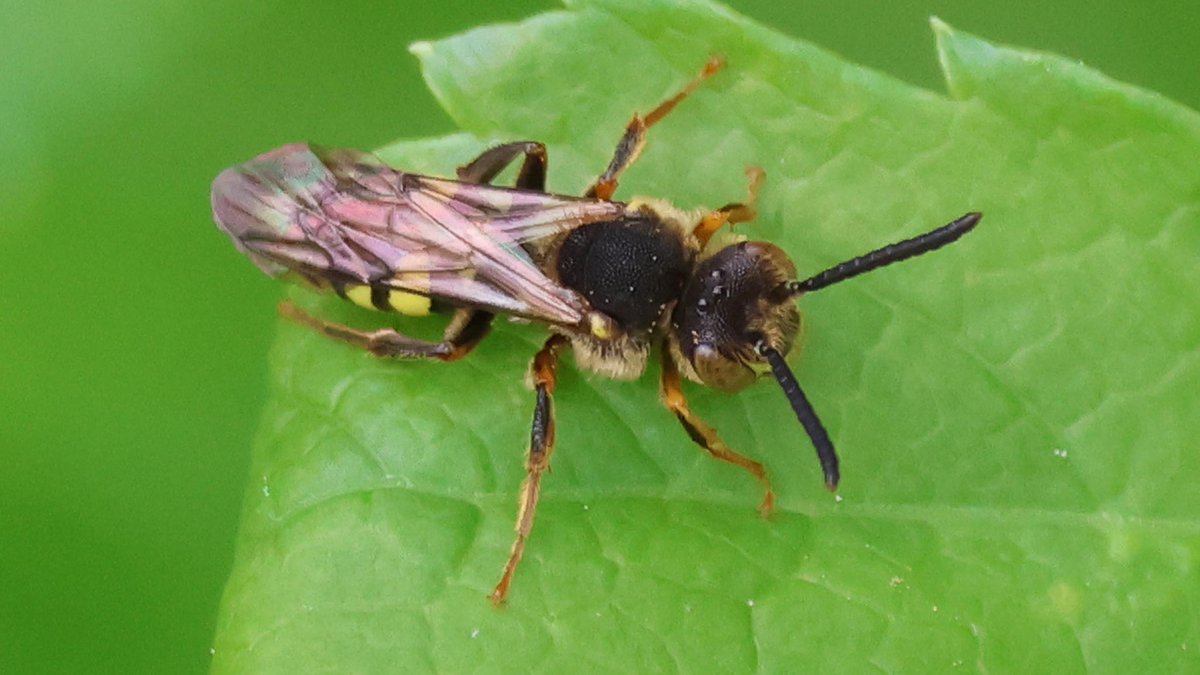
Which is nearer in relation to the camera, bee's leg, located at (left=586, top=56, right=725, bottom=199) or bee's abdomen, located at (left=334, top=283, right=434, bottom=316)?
bee's leg, located at (left=586, top=56, right=725, bottom=199)

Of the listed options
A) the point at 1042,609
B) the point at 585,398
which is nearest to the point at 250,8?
the point at 585,398

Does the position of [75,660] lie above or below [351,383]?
below

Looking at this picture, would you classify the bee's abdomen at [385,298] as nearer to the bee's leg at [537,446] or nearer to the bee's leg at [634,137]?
the bee's leg at [537,446]

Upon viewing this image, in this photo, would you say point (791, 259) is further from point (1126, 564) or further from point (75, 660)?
point (75, 660)

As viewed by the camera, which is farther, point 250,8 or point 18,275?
point 250,8

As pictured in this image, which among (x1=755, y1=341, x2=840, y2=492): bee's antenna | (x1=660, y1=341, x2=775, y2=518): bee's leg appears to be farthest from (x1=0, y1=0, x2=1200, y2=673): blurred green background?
(x1=755, y1=341, x2=840, y2=492): bee's antenna

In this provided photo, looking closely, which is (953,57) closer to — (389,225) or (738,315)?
(738,315)

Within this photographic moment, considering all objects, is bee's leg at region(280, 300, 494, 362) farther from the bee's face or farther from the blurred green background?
the blurred green background
